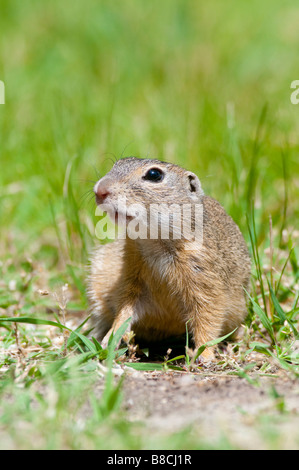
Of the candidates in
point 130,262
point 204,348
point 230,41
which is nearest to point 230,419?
point 204,348

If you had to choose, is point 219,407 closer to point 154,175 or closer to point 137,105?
point 154,175

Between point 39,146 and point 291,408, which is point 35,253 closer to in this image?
point 39,146

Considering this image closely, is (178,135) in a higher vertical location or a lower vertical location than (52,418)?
higher

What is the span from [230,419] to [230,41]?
9.30 meters

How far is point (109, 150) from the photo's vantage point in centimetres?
651

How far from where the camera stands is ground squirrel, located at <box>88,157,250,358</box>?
4.02 metres

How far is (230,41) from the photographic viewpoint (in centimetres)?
1098

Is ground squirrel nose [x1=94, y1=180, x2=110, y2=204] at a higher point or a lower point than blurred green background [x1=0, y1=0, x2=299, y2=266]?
lower

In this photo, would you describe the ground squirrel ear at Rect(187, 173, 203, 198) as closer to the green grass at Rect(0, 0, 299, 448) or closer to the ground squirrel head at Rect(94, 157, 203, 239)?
the ground squirrel head at Rect(94, 157, 203, 239)

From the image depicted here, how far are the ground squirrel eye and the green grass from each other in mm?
766

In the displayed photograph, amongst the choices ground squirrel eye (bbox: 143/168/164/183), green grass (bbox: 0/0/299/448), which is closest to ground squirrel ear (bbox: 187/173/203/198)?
ground squirrel eye (bbox: 143/168/164/183)

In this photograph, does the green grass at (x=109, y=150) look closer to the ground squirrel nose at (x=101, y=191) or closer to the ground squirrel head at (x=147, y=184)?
the ground squirrel head at (x=147, y=184)

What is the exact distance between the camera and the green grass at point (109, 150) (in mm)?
3192
